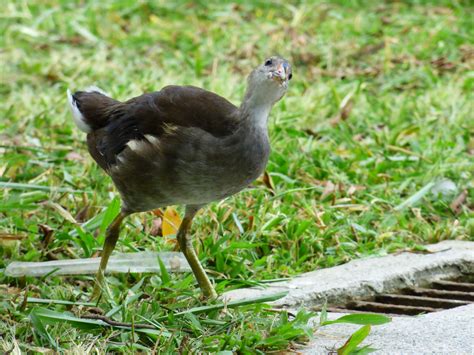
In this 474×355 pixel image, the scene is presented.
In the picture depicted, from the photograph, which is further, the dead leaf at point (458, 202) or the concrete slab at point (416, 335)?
the dead leaf at point (458, 202)

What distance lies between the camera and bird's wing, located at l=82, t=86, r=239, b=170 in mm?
3980

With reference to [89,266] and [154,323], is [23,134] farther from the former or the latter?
[154,323]

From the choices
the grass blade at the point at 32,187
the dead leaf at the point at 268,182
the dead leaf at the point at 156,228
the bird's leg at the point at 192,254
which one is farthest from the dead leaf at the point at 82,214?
the dead leaf at the point at 268,182

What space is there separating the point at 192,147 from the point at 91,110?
88 centimetres

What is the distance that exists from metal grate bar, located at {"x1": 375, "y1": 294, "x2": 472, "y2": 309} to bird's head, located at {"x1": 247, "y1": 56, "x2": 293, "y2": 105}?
44.0 inches

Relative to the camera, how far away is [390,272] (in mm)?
4543

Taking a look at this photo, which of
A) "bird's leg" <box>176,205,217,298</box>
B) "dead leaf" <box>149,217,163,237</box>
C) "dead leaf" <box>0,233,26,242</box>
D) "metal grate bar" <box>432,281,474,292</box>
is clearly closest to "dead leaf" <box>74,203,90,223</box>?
"dead leaf" <box>149,217,163,237</box>

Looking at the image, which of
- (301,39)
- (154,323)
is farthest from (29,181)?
(301,39)

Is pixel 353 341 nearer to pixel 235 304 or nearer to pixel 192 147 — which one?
pixel 235 304

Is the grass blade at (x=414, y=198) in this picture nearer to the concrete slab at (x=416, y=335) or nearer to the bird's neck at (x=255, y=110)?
the concrete slab at (x=416, y=335)

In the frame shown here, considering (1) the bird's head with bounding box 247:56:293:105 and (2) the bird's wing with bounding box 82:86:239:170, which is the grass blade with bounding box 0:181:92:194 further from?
(1) the bird's head with bounding box 247:56:293:105

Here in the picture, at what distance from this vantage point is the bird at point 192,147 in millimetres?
3896

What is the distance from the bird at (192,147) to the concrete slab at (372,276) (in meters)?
0.36

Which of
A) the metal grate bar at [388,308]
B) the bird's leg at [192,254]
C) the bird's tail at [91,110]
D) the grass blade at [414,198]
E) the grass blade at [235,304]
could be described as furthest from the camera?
the grass blade at [414,198]
